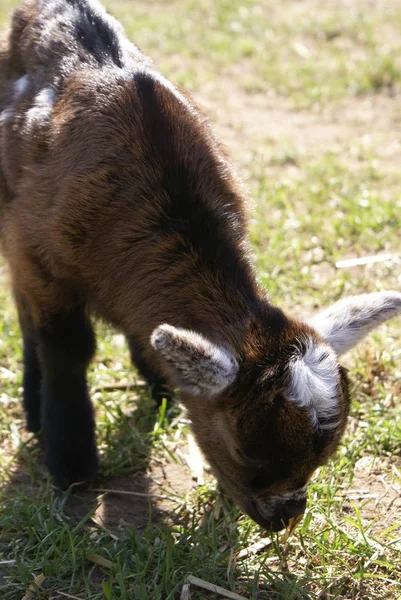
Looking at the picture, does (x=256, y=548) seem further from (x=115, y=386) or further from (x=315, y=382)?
(x=115, y=386)

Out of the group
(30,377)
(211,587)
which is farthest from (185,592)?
(30,377)

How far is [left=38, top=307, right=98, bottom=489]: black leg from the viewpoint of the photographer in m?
5.34

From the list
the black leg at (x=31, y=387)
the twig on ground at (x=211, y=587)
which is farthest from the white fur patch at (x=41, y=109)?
the twig on ground at (x=211, y=587)

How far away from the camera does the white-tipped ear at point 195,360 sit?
3896mm

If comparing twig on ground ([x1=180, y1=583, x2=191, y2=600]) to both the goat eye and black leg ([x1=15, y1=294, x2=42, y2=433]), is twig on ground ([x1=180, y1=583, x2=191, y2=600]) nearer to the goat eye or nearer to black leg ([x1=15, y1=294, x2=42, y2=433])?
the goat eye

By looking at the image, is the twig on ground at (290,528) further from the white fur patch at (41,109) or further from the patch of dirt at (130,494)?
the white fur patch at (41,109)

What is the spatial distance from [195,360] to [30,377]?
232 cm

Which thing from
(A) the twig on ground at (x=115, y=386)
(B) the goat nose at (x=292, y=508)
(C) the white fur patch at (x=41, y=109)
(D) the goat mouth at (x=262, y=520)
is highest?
(C) the white fur patch at (x=41, y=109)

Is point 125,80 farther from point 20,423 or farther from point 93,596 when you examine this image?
point 93,596

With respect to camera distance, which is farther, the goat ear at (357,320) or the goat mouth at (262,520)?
the goat ear at (357,320)

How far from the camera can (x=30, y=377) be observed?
19.7 feet

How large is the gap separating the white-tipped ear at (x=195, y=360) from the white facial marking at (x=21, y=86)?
2.44 m

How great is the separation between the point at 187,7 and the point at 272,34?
5.57 feet

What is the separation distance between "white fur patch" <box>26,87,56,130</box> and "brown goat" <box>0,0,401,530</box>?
0.03 ft
